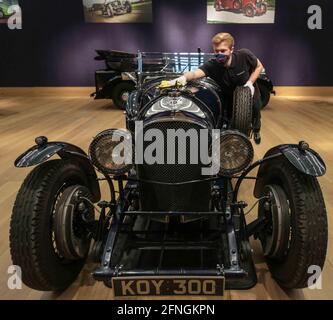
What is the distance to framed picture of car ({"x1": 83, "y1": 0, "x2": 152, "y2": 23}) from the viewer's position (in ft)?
26.9

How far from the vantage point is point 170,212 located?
74.2 inches

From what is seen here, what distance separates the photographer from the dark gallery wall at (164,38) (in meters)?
8.22

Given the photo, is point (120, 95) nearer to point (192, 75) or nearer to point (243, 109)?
point (192, 75)

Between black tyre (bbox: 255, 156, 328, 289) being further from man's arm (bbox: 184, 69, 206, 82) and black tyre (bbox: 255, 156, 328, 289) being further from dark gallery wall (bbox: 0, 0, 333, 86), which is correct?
dark gallery wall (bbox: 0, 0, 333, 86)

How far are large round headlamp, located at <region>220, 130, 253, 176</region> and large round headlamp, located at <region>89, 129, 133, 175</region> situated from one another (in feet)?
1.51

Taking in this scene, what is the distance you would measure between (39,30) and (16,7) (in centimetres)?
69

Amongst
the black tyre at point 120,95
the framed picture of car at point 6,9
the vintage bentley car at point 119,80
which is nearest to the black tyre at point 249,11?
the vintage bentley car at point 119,80

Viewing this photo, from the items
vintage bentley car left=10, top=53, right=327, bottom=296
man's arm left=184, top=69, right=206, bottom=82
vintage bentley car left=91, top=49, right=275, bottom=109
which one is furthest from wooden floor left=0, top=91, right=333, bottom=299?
man's arm left=184, top=69, right=206, bottom=82

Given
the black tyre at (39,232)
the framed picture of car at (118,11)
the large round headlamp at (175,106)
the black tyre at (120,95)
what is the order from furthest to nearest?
1. the framed picture of car at (118,11)
2. the black tyre at (120,95)
3. the large round headlamp at (175,106)
4. the black tyre at (39,232)

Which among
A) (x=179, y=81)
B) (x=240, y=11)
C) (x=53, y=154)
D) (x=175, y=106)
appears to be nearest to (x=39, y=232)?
(x=53, y=154)

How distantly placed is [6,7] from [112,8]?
8.03ft

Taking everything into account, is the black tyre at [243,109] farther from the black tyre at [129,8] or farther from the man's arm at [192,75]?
the black tyre at [129,8]

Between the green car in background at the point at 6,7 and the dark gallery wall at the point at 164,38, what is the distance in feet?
0.94
